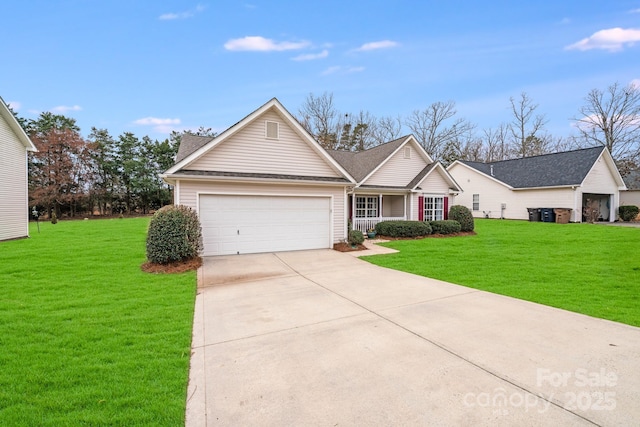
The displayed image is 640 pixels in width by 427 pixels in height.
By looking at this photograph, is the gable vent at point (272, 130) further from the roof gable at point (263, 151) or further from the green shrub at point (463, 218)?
the green shrub at point (463, 218)

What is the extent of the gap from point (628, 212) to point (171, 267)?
31.6 metres

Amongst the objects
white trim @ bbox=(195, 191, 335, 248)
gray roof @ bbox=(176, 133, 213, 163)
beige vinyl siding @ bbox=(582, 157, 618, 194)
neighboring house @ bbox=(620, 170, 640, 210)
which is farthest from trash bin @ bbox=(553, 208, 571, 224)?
gray roof @ bbox=(176, 133, 213, 163)

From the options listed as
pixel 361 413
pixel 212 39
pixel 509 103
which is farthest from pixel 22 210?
pixel 509 103

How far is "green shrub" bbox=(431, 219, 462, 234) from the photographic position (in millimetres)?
15445

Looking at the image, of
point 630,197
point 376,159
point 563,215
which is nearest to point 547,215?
point 563,215

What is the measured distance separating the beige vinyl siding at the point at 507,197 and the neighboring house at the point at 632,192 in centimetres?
882

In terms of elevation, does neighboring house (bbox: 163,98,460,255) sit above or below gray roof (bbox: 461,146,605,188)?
below

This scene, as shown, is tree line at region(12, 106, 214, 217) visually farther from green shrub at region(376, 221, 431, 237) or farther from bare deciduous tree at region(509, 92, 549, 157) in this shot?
bare deciduous tree at region(509, 92, 549, 157)

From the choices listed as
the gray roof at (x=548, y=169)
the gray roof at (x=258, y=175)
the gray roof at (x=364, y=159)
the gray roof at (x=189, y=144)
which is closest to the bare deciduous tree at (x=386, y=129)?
the gray roof at (x=548, y=169)

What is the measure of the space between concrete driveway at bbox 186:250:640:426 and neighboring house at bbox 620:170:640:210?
101 feet

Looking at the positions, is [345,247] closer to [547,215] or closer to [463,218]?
[463,218]

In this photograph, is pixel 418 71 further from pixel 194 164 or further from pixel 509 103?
pixel 509 103

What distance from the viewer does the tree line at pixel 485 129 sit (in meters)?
30.5

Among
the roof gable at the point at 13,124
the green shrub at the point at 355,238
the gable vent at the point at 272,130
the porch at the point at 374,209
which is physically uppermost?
the roof gable at the point at 13,124
